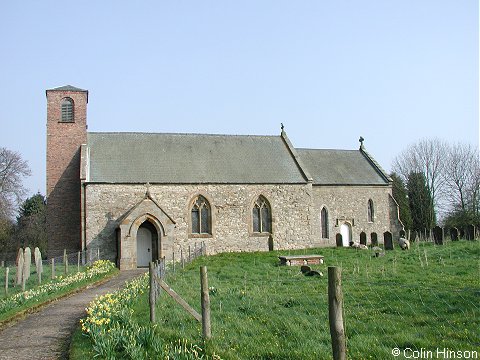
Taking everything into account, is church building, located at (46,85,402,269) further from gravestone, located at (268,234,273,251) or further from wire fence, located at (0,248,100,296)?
wire fence, located at (0,248,100,296)

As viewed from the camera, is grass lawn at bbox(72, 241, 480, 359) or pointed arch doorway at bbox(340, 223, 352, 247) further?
pointed arch doorway at bbox(340, 223, 352, 247)

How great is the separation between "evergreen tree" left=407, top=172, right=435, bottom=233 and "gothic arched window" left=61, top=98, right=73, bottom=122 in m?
36.4

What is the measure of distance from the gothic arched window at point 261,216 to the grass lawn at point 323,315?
53.9 ft

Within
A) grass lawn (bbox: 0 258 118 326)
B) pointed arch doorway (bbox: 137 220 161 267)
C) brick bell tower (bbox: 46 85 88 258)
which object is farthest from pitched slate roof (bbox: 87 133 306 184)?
grass lawn (bbox: 0 258 118 326)

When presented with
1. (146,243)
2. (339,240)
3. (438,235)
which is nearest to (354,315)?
(146,243)

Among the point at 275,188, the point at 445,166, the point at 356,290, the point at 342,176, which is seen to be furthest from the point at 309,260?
the point at 445,166

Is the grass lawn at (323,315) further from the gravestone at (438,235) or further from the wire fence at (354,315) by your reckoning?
the gravestone at (438,235)

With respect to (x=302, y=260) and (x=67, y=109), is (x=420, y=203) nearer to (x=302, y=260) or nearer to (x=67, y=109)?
(x=302, y=260)

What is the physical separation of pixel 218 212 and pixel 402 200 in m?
26.8

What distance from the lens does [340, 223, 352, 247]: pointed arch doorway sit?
3900 cm

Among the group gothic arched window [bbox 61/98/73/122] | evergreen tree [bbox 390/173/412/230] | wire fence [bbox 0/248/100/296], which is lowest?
wire fence [bbox 0/248/100/296]

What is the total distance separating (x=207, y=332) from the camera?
29.3 feet

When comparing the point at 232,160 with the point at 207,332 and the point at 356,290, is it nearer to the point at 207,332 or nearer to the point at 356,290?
the point at 356,290

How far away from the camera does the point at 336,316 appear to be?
6.04 meters
